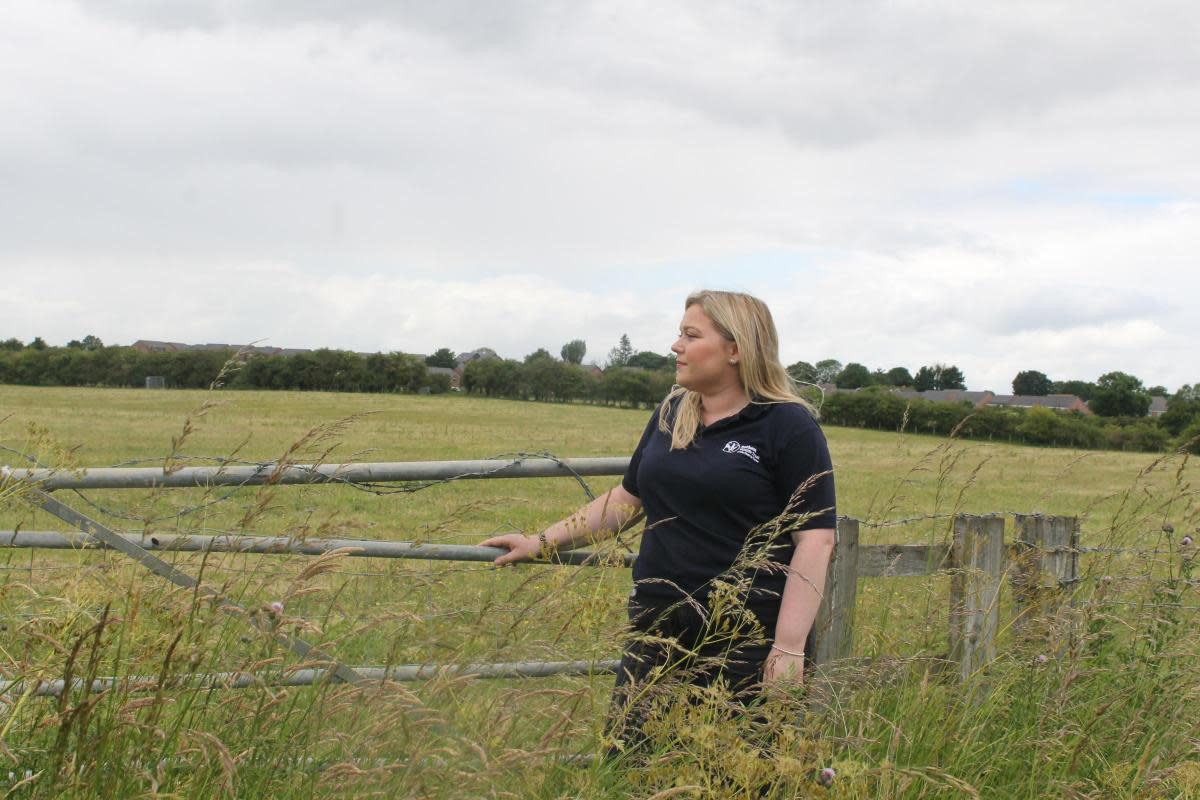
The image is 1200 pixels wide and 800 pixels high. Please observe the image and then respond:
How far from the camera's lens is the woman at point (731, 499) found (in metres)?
3.12

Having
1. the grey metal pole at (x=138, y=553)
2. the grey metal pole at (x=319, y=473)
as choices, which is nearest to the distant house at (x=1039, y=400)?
the grey metal pole at (x=319, y=473)

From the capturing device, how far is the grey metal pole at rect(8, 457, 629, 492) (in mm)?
3209

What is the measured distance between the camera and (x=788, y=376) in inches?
138

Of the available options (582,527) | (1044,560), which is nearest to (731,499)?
(582,527)

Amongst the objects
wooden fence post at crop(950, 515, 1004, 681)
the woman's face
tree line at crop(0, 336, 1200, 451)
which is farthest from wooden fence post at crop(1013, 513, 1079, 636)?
tree line at crop(0, 336, 1200, 451)

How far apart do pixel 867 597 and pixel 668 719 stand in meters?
Answer: 2.62

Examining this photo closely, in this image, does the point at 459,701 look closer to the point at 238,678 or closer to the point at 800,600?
the point at 238,678

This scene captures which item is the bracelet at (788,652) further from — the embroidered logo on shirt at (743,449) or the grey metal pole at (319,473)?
the grey metal pole at (319,473)

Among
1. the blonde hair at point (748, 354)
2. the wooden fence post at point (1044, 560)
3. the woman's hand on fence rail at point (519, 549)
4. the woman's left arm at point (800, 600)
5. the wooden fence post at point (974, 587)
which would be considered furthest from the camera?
the wooden fence post at point (1044, 560)

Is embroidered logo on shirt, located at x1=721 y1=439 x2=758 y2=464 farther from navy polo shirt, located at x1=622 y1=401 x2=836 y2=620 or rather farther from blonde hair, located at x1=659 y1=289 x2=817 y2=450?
blonde hair, located at x1=659 y1=289 x2=817 y2=450

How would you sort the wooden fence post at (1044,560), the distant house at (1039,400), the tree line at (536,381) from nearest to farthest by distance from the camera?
1. the wooden fence post at (1044,560)
2. the tree line at (536,381)
3. the distant house at (1039,400)

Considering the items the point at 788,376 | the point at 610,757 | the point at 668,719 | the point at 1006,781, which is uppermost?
the point at 788,376

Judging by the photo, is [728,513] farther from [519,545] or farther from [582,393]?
[582,393]

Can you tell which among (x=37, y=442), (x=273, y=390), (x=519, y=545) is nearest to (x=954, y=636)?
(x=519, y=545)
